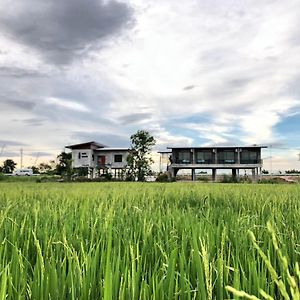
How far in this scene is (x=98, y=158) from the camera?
41.4 meters

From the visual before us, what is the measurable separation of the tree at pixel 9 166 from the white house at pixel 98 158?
2217 cm

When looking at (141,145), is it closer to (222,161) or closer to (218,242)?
(222,161)

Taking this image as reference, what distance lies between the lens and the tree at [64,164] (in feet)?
116

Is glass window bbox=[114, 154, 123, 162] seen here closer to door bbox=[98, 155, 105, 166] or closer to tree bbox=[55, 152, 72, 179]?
door bbox=[98, 155, 105, 166]

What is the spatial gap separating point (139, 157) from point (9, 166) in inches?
1257

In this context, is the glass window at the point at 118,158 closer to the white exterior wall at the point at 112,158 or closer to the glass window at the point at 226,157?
the white exterior wall at the point at 112,158

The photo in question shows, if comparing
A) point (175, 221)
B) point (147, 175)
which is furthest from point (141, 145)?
point (175, 221)

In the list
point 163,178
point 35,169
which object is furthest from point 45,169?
point 163,178

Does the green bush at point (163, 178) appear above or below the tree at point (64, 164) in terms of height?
below

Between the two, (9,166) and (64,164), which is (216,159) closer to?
(64,164)

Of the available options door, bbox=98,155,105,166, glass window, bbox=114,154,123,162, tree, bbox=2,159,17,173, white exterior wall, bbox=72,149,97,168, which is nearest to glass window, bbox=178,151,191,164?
glass window, bbox=114,154,123,162

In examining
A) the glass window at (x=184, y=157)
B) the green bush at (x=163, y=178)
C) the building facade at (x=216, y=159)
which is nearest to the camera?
the green bush at (x=163, y=178)

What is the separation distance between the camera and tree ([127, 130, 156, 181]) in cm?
3581

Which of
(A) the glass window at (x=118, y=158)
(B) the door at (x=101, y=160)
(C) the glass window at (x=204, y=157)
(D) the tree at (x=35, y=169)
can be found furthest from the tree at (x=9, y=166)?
(C) the glass window at (x=204, y=157)
